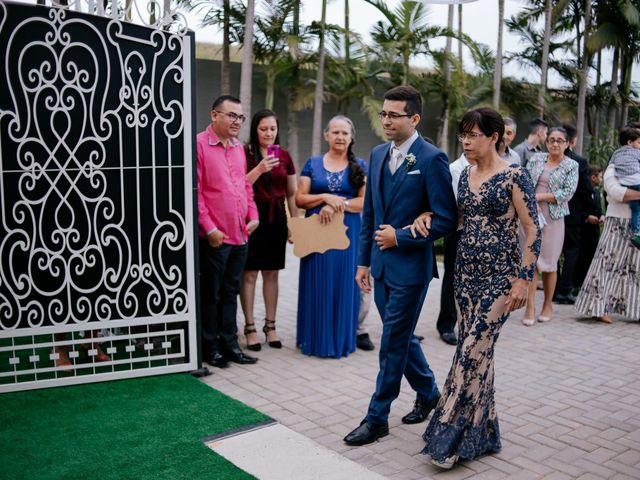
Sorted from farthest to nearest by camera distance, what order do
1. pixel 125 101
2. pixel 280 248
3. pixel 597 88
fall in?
pixel 597 88 < pixel 280 248 < pixel 125 101

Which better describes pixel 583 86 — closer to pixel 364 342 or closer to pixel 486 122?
pixel 364 342

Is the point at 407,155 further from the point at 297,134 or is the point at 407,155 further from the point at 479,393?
the point at 297,134

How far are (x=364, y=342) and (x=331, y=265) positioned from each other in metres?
0.80

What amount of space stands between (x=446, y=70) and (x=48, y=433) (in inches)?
651

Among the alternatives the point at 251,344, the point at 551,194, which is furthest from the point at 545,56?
the point at 251,344

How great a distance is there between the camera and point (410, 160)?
3961 millimetres

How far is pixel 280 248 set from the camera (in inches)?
241

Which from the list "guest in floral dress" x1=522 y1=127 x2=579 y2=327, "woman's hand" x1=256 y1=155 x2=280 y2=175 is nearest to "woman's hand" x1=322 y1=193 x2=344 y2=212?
"woman's hand" x1=256 y1=155 x2=280 y2=175

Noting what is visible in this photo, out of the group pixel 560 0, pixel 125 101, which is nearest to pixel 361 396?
pixel 125 101

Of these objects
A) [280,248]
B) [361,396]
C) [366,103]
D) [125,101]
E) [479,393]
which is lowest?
[361,396]

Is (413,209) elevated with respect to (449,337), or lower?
elevated

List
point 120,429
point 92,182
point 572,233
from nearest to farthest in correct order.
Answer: point 120,429, point 92,182, point 572,233

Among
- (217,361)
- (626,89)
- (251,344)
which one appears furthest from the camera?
(626,89)

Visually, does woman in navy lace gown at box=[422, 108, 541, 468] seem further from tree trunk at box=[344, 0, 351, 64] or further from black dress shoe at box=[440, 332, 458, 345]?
tree trunk at box=[344, 0, 351, 64]
